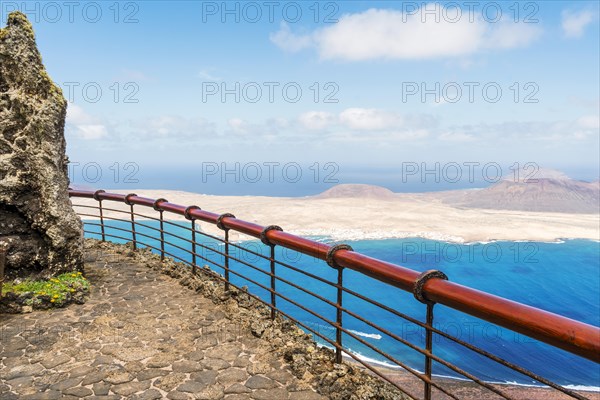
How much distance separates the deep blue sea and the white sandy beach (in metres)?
5.33

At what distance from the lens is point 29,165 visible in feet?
19.7

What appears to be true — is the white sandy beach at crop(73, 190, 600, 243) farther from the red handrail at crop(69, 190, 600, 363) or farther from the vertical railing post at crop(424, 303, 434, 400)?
the vertical railing post at crop(424, 303, 434, 400)

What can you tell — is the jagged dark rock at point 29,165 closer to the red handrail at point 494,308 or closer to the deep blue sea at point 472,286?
the red handrail at point 494,308

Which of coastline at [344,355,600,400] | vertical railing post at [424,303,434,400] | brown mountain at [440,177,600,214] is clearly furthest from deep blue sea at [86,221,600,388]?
brown mountain at [440,177,600,214]

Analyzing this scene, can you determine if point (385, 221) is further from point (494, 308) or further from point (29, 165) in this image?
point (494, 308)

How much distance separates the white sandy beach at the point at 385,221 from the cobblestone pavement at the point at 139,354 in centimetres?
8293

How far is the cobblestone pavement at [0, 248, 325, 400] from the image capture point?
3756 mm

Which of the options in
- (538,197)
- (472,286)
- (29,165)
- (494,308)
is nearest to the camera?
(494,308)

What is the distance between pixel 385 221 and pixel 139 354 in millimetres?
104991

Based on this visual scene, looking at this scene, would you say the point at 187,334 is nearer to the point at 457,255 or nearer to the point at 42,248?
the point at 42,248

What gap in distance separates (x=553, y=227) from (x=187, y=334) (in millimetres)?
126716

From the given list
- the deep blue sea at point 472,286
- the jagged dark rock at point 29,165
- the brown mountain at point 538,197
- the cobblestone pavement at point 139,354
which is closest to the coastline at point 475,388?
the deep blue sea at point 472,286

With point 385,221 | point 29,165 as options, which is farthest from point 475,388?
point 385,221

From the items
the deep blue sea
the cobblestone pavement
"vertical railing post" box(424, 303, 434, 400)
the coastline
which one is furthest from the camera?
the deep blue sea
